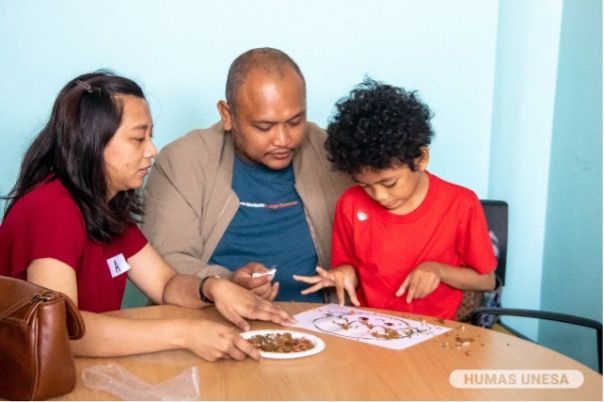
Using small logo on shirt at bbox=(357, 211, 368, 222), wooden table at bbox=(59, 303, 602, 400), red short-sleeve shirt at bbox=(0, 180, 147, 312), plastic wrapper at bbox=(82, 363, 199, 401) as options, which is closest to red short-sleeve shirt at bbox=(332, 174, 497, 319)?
small logo on shirt at bbox=(357, 211, 368, 222)

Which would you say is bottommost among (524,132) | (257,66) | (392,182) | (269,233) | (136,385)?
(136,385)

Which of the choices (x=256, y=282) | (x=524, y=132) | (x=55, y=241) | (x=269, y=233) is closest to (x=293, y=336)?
(x=256, y=282)

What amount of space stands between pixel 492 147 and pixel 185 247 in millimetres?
1472

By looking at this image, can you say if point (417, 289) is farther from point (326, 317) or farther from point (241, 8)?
point (241, 8)

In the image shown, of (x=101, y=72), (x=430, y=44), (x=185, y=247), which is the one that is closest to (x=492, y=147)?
(x=430, y=44)

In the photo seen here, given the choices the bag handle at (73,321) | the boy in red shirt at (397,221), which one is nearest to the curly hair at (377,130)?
the boy in red shirt at (397,221)

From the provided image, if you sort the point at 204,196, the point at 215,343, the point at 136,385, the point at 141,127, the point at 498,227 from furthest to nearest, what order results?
the point at 498,227
the point at 204,196
the point at 141,127
the point at 215,343
the point at 136,385

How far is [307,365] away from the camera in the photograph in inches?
68.0

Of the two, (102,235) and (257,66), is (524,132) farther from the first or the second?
(102,235)

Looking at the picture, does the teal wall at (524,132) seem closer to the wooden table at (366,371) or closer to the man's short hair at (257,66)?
the man's short hair at (257,66)

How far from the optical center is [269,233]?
9.19 feet

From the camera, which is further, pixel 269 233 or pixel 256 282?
pixel 269 233

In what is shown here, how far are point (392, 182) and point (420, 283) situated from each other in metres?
0.30

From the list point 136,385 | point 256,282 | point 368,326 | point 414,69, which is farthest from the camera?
point 414,69
